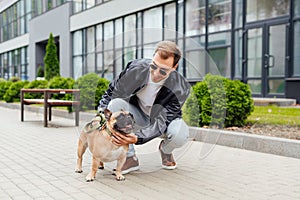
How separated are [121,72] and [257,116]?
5028mm

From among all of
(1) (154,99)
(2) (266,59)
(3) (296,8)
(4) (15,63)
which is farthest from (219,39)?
(4) (15,63)

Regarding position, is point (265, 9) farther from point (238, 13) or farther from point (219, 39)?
point (219, 39)

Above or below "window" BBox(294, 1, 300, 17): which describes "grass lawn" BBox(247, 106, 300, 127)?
below

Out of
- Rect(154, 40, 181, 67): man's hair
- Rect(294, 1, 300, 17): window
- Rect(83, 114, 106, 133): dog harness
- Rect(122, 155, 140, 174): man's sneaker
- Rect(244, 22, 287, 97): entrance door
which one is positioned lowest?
Rect(122, 155, 140, 174): man's sneaker

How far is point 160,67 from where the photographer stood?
4.21 metres

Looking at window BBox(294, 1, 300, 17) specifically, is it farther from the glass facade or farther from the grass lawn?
the glass facade

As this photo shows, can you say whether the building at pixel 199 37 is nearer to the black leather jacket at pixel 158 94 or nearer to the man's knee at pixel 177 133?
the black leather jacket at pixel 158 94

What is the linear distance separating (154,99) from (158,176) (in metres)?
0.88

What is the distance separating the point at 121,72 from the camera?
15.4 feet

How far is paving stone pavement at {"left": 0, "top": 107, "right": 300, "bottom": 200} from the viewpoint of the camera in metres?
3.91

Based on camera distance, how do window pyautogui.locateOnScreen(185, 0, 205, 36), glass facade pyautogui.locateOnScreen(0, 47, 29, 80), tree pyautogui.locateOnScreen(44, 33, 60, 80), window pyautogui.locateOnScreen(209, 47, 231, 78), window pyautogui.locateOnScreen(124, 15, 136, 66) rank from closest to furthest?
window pyautogui.locateOnScreen(124, 15, 136, 66)
window pyautogui.locateOnScreen(209, 47, 231, 78)
window pyautogui.locateOnScreen(185, 0, 205, 36)
tree pyautogui.locateOnScreen(44, 33, 60, 80)
glass facade pyautogui.locateOnScreen(0, 47, 29, 80)

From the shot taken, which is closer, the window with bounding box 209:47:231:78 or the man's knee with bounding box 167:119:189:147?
the man's knee with bounding box 167:119:189:147

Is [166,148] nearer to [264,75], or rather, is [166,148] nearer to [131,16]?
[264,75]

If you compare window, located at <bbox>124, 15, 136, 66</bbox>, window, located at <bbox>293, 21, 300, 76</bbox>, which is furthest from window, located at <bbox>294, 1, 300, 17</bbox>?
window, located at <bbox>124, 15, 136, 66</bbox>
